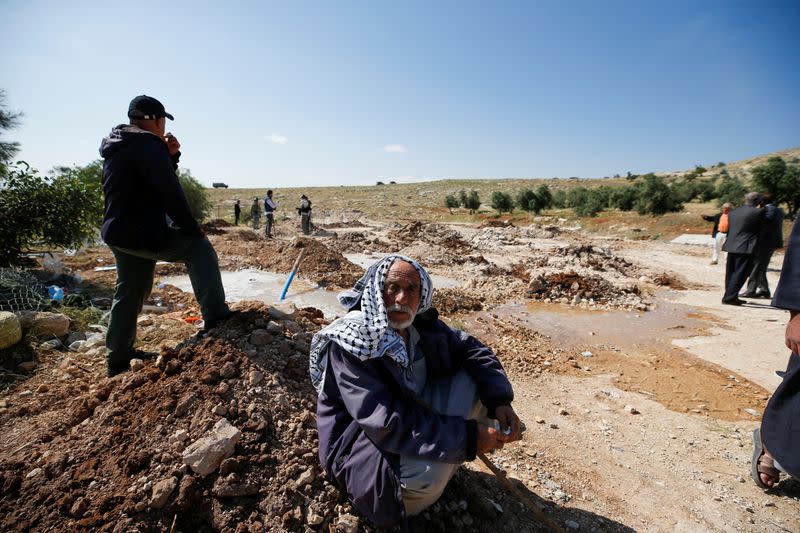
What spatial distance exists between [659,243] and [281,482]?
15.9m

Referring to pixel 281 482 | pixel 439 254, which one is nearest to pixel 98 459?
pixel 281 482

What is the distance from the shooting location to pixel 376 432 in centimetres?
151

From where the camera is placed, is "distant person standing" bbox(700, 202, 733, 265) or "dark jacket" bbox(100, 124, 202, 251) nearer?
"dark jacket" bbox(100, 124, 202, 251)

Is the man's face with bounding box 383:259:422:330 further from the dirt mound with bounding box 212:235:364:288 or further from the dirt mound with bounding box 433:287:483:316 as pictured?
the dirt mound with bounding box 212:235:364:288

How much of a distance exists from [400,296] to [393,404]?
514mm

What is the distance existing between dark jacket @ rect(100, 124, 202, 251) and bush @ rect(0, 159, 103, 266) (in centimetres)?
391

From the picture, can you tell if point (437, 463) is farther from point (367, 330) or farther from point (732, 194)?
point (732, 194)

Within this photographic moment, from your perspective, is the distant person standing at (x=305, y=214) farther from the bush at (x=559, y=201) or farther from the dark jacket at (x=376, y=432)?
the bush at (x=559, y=201)

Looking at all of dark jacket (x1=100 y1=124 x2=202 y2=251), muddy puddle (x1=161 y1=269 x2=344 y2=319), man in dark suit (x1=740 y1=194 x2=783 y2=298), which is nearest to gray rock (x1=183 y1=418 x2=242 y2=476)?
dark jacket (x1=100 y1=124 x2=202 y2=251)

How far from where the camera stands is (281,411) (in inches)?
84.4

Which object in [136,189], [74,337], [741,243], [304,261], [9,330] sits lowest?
[74,337]

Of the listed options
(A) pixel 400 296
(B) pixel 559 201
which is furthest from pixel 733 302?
(B) pixel 559 201

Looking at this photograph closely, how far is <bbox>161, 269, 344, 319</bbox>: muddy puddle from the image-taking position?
606cm

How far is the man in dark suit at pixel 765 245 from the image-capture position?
259 inches
